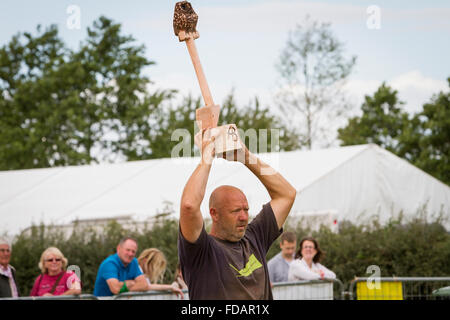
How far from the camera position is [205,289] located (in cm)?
351

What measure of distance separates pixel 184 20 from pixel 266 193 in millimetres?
11480

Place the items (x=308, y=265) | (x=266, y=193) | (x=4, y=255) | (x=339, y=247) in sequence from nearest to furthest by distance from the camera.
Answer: (x=4, y=255) → (x=308, y=265) → (x=339, y=247) → (x=266, y=193)

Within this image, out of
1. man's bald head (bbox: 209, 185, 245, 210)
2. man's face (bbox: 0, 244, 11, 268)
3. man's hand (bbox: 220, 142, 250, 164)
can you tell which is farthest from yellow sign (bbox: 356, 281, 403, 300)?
man's hand (bbox: 220, 142, 250, 164)

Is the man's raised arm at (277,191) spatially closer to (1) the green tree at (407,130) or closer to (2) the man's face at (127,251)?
(2) the man's face at (127,251)

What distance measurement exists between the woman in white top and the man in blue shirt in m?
1.83

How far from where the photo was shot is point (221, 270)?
11.7ft

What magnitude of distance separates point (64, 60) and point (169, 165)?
1691 cm

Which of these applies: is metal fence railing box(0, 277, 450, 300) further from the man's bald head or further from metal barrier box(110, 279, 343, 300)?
the man's bald head

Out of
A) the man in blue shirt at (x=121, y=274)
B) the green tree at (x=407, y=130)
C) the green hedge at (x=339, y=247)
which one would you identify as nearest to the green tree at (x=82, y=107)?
the green tree at (x=407, y=130)

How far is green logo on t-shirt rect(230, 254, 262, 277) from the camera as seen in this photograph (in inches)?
142

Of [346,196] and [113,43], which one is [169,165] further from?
[113,43]

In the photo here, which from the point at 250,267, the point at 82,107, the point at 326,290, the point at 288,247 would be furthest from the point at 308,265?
the point at 82,107

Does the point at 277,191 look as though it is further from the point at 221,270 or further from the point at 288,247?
the point at 288,247
